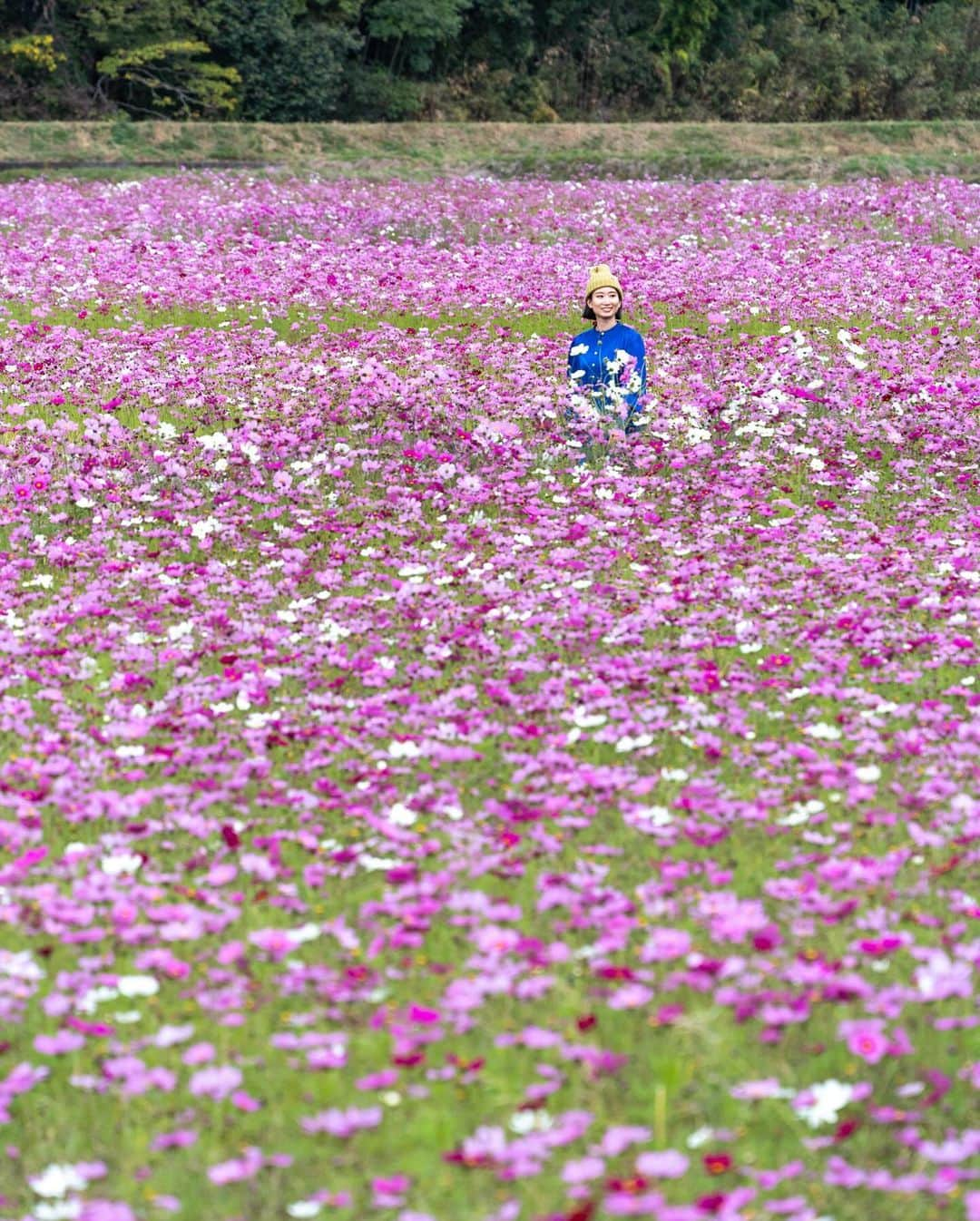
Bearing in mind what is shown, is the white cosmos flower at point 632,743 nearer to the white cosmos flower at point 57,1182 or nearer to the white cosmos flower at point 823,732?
the white cosmos flower at point 823,732

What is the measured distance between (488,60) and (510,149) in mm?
18961

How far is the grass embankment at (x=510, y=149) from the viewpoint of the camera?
3478 cm

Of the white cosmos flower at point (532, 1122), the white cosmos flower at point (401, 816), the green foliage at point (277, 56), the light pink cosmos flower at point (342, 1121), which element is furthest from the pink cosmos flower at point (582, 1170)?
the green foliage at point (277, 56)

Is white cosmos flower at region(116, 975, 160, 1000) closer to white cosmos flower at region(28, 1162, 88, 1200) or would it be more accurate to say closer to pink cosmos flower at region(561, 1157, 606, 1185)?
white cosmos flower at region(28, 1162, 88, 1200)

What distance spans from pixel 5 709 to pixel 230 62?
158 ft

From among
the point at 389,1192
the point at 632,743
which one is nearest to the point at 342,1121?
the point at 389,1192

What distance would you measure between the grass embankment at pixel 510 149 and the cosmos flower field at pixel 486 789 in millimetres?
20835

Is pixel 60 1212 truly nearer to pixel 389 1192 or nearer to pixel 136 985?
pixel 389 1192

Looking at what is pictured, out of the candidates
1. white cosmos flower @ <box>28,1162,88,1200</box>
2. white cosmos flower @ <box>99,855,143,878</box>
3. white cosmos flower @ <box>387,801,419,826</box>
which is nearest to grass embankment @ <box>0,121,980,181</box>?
white cosmos flower @ <box>387,801,419,826</box>

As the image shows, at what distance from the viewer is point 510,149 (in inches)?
1606

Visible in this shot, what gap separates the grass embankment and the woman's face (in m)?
22.5

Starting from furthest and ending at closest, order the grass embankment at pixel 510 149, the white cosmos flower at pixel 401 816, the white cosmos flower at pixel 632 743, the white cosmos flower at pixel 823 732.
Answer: the grass embankment at pixel 510 149 → the white cosmos flower at pixel 823 732 → the white cosmos flower at pixel 632 743 → the white cosmos flower at pixel 401 816

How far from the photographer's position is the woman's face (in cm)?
1248

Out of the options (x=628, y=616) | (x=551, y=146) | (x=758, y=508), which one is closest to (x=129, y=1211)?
(x=628, y=616)
